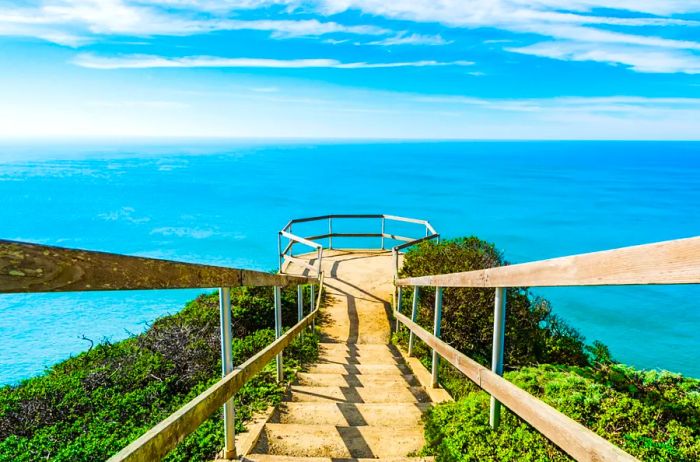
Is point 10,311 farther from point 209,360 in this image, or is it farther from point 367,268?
point 209,360

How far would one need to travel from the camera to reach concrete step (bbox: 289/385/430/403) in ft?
14.8

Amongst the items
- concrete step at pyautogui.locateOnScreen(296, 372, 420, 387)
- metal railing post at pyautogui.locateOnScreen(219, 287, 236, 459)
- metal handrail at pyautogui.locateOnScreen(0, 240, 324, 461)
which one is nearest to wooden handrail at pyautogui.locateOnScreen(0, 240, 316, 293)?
metal handrail at pyautogui.locateOnScreen(0, 240, 324, 461)

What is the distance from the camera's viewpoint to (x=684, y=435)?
267cm

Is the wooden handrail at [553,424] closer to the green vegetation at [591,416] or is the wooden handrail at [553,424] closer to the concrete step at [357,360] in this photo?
the green vegetation at [591,416]

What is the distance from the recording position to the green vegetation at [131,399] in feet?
12.3

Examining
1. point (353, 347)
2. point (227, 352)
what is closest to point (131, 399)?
point (227, 352)

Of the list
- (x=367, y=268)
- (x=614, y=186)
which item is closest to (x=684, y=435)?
(x=367, y=268)

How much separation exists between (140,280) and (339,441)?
225cm

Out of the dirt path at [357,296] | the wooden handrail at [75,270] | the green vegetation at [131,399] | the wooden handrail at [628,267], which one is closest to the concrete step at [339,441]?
the green vegetation at [131,399]

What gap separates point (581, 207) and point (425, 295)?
77.1 m

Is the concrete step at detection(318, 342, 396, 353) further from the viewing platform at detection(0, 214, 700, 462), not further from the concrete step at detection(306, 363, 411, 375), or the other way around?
the concrete step at detection(306, 363, 411, 375)

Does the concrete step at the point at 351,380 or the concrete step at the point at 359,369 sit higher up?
the concrete step at the point at 351,380

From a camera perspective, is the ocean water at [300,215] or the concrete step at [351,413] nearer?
the concrete step at [351,413]

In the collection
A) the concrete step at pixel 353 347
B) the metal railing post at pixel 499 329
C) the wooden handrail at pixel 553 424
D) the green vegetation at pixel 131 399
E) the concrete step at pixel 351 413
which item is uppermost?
the metal railing post at pixel 499 329
